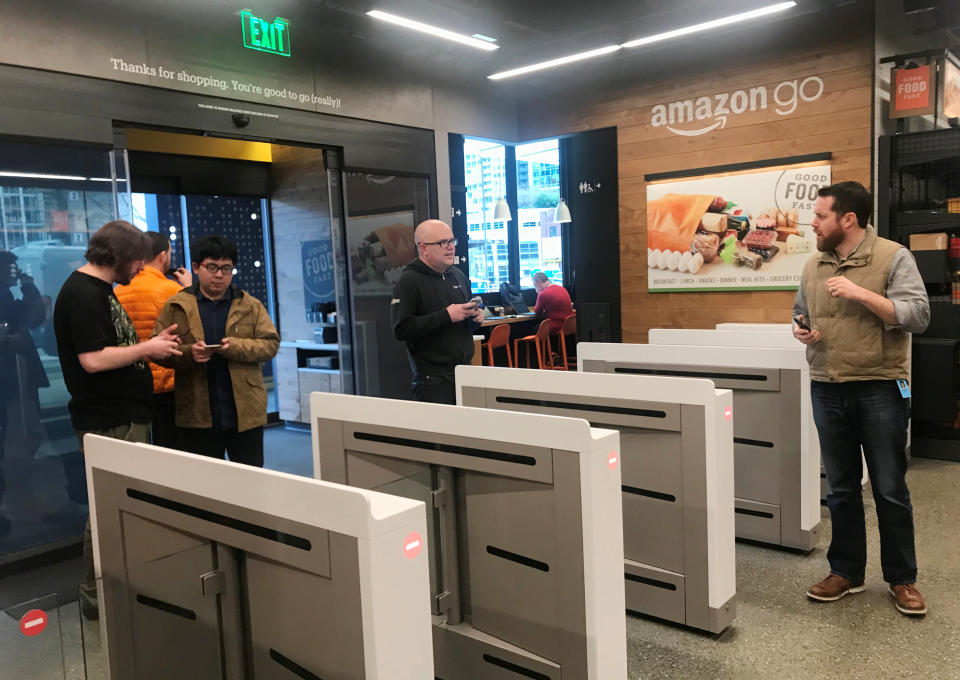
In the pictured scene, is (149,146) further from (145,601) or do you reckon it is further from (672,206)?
(145,601)

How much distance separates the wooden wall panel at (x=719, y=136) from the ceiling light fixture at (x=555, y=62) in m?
0.69

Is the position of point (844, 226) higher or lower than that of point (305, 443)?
higher

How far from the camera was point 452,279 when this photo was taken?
3773 mm

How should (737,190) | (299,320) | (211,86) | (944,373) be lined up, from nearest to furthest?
1. (211,86)
2. (944,373)
3. (737,190)
4. (299,320)

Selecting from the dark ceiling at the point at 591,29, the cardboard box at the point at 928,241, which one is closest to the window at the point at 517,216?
the dark ceiling at the point at 591,29

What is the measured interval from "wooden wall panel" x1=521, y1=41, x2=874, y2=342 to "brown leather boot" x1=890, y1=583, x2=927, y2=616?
2979mm

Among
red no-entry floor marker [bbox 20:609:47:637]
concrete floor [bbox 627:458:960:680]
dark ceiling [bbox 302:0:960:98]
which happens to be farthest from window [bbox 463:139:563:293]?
red no-entry floor marker [bbox 20:609:47:637]

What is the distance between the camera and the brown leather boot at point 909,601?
281 centimetres

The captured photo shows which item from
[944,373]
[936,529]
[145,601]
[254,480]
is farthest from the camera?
[944,373]

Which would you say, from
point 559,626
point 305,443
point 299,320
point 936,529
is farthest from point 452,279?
point 299,320

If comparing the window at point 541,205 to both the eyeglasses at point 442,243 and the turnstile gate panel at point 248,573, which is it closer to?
the eyeglasses at point 442,243

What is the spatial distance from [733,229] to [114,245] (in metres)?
4.49

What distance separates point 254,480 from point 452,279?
2359mm

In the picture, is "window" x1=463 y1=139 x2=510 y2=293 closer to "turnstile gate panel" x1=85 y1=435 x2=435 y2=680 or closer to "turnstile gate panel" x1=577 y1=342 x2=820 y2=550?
"turnstile gate panel" x1=577 y1=342 x2=820 y2=550
